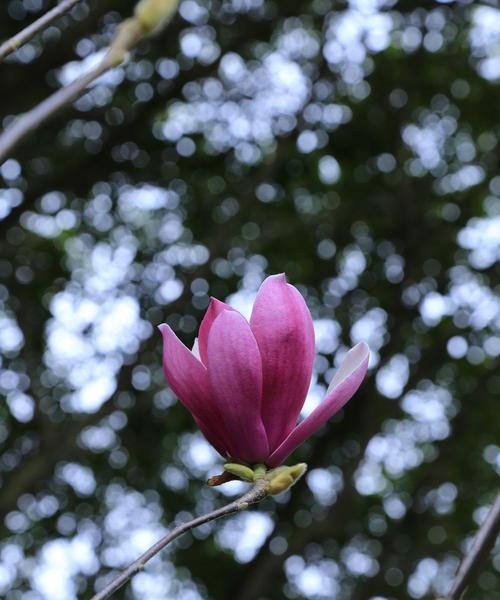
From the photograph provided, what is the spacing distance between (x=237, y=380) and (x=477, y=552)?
230mm

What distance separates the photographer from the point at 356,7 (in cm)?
401

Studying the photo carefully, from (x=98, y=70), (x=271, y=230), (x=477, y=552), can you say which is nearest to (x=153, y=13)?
(x=98, y=70)

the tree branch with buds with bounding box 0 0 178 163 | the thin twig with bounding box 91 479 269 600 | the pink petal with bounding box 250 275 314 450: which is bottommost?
the pink petal with bounding box 250 275 314 450

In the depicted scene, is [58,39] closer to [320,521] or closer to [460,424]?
[320,521]

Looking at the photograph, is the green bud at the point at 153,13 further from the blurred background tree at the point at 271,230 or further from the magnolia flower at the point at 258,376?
the blurred background tree at the point at 271,230

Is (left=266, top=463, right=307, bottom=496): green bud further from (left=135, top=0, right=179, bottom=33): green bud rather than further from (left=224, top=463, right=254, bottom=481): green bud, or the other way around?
(left=135, top=0, right=179, bottom=33): green bud

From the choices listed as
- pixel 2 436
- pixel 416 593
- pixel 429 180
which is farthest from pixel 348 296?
pixel 416 593

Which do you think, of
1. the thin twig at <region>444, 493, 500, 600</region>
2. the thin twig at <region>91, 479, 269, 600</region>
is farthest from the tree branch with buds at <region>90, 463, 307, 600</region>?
the thin twig at <region>444, 493, 500, 600</region>

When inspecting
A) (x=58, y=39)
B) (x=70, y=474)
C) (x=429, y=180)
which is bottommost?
(x=70, y=474)

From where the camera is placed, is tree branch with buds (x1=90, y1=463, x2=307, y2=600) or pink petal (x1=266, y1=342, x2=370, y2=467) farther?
pink petal (x1=266, y1=342, x2=370, y2=467)

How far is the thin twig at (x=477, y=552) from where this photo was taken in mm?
343

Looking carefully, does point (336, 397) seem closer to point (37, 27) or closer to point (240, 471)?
point (240, 471)

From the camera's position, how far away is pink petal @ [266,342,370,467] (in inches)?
22.4

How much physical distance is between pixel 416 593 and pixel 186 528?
20.9 feet
